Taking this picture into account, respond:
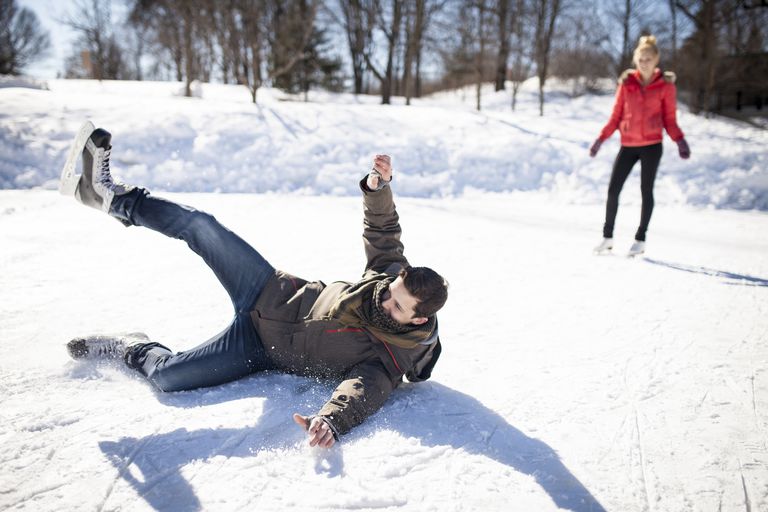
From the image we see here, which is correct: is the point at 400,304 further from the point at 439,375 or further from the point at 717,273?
the point at 717,273

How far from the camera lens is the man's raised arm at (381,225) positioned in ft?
6.85

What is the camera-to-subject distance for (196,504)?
4.62ft

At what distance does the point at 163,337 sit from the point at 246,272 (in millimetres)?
751

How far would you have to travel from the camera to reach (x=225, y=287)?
214 cm

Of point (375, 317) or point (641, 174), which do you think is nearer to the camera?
point (375, 317)

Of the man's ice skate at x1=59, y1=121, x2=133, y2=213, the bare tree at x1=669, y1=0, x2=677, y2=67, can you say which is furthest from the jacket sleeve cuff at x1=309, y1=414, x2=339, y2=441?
the bare tree at x1=669, y1=0, x2=677, y2=67

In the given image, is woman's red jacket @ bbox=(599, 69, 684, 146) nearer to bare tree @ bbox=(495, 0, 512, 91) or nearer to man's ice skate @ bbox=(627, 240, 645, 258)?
man's ice skate @ bbox=(627, 240, 645, 258)

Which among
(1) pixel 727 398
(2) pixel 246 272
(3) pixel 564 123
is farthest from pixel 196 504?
(3) pixel 564 123

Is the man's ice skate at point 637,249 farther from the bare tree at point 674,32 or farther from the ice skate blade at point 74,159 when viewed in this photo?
the bare tree at point 674,32

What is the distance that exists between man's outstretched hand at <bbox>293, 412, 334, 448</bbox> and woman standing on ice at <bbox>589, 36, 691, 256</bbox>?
3609 millimetres

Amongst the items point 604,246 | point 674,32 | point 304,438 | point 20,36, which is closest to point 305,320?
point 304,438

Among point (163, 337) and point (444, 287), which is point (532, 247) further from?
point (163, 337)

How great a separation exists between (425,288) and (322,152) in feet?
20.9

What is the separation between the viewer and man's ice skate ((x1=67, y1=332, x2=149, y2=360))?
212 cm
